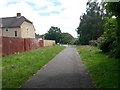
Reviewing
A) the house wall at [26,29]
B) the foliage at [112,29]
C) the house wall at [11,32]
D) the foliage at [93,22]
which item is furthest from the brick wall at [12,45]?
the foliage at [93,22]

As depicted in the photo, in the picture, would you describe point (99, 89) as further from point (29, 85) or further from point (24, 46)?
point (24, 46)

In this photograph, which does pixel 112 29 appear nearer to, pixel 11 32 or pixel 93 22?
pixel 11 32

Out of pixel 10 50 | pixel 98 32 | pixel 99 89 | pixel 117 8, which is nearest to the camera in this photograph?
pixel 99 89

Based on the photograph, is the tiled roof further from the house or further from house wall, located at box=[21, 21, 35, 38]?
house wall, located at box=[21, 21, 35, 38]

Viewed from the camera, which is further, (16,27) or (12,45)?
(16,27)

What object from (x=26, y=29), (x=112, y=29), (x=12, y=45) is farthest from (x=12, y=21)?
(x=112, y=29)

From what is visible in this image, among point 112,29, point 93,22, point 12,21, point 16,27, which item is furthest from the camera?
point 93,22

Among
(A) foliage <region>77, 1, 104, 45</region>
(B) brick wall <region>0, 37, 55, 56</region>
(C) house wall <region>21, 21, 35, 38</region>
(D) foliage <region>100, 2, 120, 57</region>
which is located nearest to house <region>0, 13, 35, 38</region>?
(C) house wall <region>21, 21, 35, 38</region>

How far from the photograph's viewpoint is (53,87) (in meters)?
10.2

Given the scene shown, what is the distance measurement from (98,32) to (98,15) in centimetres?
465

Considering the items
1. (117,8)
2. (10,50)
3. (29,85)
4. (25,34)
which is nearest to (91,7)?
(25,34)

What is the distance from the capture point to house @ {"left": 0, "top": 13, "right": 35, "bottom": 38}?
6278 cm

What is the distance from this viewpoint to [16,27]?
206ft

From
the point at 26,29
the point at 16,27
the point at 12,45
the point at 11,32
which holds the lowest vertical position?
the point at 12,45
